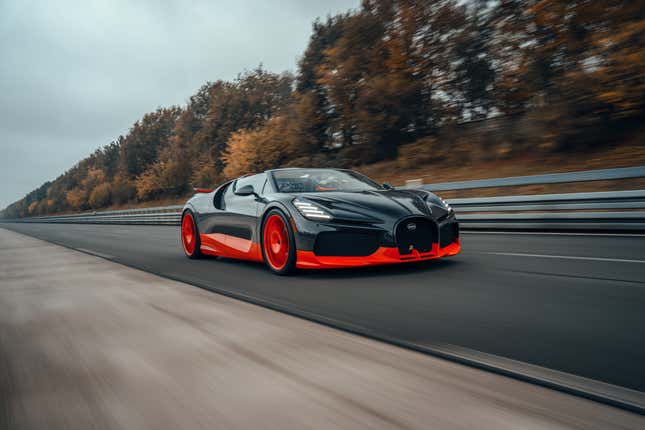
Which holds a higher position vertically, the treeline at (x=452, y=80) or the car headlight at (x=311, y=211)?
the treeline at (x=452, y=80)

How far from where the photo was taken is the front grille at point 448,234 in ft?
17.3

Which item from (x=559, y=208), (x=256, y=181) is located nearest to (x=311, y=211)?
(x=256, y=181)

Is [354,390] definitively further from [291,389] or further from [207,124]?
[207,124]

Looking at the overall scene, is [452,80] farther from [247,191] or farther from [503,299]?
[503,299]

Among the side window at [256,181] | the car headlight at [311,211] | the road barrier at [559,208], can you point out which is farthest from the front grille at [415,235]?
the road barrier at [559,208]

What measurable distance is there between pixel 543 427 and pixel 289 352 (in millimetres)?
1371

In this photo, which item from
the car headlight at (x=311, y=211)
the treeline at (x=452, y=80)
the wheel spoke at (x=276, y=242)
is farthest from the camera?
the treeline at (x=452, y=80)

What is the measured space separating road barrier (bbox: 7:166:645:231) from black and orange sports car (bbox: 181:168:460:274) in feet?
13.0

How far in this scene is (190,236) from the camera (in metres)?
7.95

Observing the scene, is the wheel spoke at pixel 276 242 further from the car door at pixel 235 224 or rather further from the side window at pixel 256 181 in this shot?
the side window at pixel 256 181

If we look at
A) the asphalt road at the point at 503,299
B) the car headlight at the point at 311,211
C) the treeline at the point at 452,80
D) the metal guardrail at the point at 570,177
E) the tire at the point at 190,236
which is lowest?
the asphalt road at the point at 503,299

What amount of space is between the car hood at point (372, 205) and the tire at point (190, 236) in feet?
9.29

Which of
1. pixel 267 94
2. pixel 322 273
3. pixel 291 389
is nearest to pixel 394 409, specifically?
pixel 291 389

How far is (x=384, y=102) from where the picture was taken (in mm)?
22172
